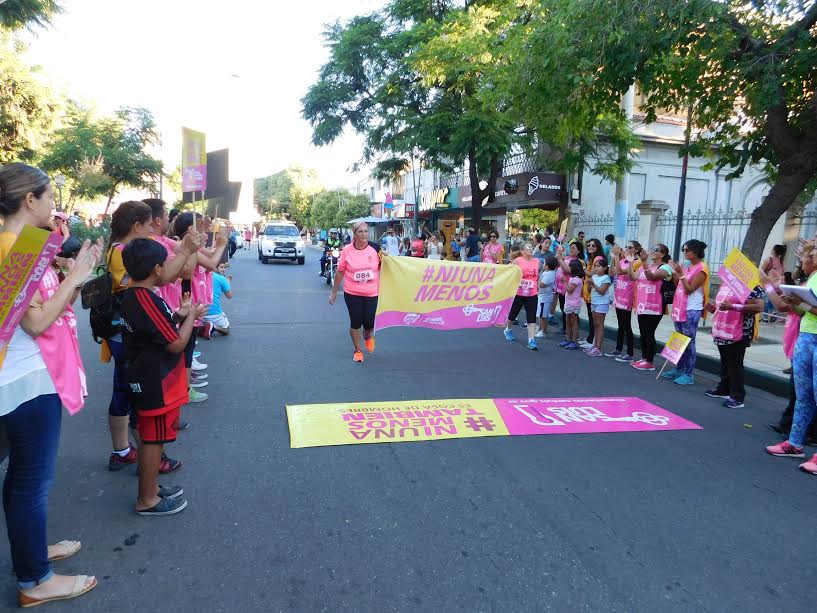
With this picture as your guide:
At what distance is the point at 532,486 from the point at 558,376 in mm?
3516

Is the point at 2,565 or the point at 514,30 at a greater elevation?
the point at 514,30

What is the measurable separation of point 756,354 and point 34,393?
30.3 ft

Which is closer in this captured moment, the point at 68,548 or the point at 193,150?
the point at 68,548

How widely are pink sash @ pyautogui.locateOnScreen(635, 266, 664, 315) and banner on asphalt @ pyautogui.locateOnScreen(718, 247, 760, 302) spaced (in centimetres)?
151

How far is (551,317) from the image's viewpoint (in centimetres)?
1176

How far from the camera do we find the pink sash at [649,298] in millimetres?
7902

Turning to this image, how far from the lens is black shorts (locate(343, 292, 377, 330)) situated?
7.89 m

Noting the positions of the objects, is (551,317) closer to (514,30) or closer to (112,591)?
(514,30)

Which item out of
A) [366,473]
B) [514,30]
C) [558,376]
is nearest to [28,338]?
[366,473]

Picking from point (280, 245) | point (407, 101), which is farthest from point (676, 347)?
point (280, 245)

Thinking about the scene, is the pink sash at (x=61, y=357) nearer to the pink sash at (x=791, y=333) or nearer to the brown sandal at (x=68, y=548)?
the brown sandal at (x=68, y=548)

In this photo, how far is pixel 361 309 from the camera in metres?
7.91

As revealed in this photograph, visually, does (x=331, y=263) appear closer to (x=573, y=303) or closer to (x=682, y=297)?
(x=573, y=303)

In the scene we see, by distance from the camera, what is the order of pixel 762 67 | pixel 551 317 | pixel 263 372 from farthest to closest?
pixel 551 317, pixel 762 67, pixel 263 372
